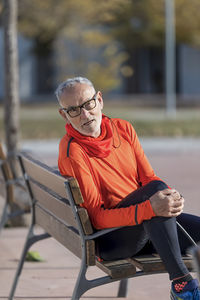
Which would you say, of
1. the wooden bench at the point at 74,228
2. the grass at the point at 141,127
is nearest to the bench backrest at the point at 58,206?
the wooden bench at the point at 74,228

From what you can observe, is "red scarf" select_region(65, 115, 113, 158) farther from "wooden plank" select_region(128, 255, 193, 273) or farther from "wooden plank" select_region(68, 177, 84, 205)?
"wooden plank" select_region(128, 255, 193, 273)

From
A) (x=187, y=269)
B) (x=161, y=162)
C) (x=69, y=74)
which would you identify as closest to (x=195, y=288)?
(x=187, y=269)

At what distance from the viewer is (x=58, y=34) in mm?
32250

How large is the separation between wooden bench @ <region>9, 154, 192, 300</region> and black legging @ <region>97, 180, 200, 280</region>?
62mm

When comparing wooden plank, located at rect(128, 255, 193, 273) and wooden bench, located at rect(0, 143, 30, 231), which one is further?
wooden bench, located at rect(0, 143, 30, 231)

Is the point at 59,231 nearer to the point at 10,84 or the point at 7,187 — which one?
the point at 7,187

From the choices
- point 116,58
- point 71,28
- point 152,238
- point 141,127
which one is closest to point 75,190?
point 152,238

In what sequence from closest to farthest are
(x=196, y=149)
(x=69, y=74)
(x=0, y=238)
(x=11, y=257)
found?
(x=11, y=257) < (x=0, y=238) < (x=196, y=149) < (x=69, y=74)

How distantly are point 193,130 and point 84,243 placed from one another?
15.5 m

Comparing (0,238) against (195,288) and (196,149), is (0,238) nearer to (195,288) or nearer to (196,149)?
(195,288)

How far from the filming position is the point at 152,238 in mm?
3303

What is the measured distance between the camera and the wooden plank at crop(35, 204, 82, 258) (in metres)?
3.62

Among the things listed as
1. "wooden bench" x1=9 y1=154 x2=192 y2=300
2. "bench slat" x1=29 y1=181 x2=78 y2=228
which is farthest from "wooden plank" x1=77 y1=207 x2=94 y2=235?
"bench slat" x1=29 y1=181 x2=78 y2=228

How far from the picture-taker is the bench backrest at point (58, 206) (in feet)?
11.2
